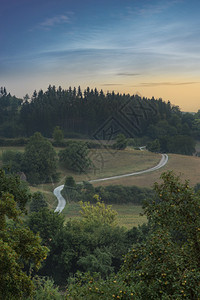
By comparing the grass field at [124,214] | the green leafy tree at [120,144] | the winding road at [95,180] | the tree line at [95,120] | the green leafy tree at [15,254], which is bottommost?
the grass field at [124,214]

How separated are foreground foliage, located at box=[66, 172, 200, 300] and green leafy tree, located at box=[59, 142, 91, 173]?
69.7m

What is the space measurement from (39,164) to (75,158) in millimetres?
11936

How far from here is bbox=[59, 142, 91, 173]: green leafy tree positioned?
8019cm

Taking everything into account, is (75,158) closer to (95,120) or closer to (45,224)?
(95,120)

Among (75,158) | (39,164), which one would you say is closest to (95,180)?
(75,158)

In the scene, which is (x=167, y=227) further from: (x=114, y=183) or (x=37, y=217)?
(x=114, y=183)

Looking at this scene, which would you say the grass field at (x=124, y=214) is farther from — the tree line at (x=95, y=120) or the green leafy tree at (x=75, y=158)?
the tree line at (x=95, y=120)

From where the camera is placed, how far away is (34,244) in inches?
426

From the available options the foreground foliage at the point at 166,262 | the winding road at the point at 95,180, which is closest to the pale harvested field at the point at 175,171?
the winding road at the point at 95,180

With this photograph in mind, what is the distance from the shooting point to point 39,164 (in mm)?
72000

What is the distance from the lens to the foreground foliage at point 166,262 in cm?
805

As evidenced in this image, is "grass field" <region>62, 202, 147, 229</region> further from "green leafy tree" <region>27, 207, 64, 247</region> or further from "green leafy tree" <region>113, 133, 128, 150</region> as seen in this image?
"green leafy tree" <region>113, 133, 128, 150</region>

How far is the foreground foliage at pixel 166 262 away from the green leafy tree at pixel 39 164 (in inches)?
2460

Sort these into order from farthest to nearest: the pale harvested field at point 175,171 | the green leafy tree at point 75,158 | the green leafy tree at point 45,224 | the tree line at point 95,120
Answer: the tree line at point 95,120
the green leafy tree at point 75,158
the pale harvested field at point 175,171
the green leafy tree at point 45,224
